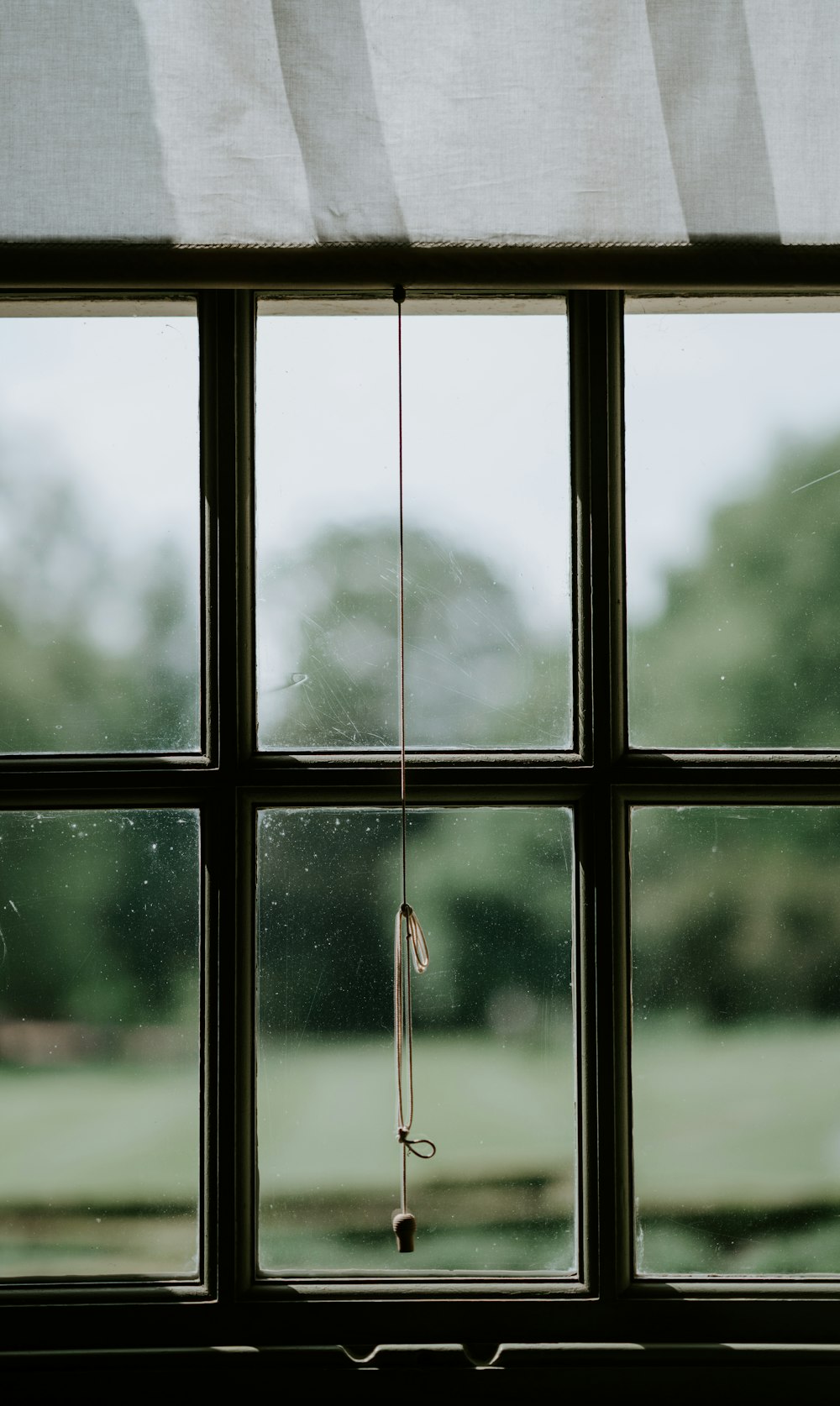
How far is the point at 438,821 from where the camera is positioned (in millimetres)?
1168

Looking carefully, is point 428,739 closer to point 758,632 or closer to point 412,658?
point 412,658

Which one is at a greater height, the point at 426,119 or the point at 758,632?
the point at 426,119

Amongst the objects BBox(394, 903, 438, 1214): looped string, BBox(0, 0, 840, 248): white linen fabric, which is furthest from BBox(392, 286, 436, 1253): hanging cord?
BBox(0, 0, 840, 248): white linen fabric

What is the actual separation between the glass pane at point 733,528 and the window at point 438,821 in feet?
0.04

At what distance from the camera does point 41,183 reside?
42.4 inches

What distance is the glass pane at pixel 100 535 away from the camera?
46.6 inches

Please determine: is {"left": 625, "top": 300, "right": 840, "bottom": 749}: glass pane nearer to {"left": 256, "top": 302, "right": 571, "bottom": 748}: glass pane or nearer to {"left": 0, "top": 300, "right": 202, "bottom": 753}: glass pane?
{"left": 256, "top": 302, "right": 571, "bottom": 748}: glass pane

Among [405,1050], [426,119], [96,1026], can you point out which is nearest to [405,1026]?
[405,1050]

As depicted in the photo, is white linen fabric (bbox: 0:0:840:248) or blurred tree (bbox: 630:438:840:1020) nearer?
white linen fabric (bbox: 0:0:840:248)

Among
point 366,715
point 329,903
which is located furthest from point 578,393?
point 329,903

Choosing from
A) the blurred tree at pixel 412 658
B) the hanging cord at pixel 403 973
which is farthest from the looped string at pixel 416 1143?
the blurred tree at pixel 412 658

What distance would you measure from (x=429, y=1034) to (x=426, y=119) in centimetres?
104

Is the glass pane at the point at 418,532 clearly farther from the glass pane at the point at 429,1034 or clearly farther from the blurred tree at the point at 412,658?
the glass pane at the point at 429,1034

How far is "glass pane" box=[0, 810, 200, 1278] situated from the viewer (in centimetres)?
116
